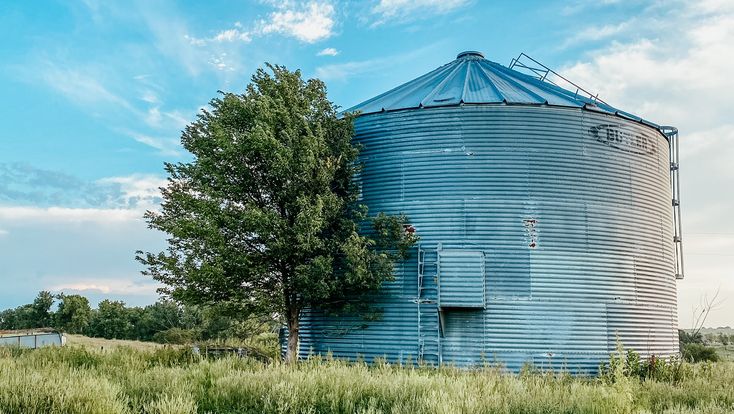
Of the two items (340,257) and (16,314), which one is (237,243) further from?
(16,314)

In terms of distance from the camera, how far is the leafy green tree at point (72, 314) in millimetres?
59875

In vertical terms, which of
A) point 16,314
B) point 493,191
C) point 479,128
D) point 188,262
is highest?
point 479,128

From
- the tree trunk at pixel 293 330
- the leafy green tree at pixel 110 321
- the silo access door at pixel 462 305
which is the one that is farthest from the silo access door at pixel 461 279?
the leafy green tree at pixel 110 321

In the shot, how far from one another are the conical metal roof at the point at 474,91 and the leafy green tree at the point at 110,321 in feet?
154

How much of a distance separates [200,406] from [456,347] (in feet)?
29.5

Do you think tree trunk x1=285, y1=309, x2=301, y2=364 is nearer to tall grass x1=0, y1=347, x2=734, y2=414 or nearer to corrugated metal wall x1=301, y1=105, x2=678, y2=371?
corrugated metal wall x1=301, y1=105, x2=678, y2=371

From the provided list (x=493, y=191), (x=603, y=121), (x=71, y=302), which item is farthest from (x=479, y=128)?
(x=71, y=302)

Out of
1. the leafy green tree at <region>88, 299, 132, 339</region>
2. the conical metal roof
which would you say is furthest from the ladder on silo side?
the leafy green tree at <region>88, 299, 132, 339</region>

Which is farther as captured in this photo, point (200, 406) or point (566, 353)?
point (566, 353)

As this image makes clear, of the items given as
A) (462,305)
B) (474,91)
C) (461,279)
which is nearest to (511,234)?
(461,279)

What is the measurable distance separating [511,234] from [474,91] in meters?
5.06

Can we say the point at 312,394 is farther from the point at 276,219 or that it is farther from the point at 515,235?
the point at 515,235

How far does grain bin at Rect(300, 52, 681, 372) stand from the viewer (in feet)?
58.0

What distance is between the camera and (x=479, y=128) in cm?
1877
